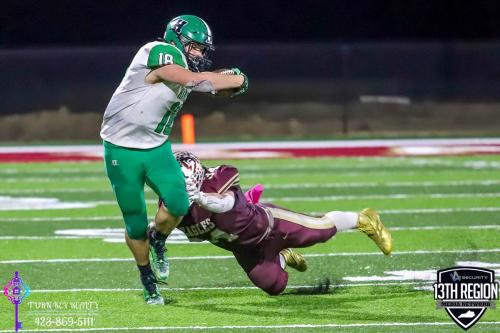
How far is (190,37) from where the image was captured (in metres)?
6.11

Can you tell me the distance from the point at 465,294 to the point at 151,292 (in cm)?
153

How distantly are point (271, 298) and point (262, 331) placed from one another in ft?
2.79

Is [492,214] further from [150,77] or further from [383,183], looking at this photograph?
[150,77]

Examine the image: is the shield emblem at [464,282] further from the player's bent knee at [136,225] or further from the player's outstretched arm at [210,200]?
the player's bent knee at [136,225]

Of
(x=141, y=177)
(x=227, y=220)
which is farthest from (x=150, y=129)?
(x=227, y=220)

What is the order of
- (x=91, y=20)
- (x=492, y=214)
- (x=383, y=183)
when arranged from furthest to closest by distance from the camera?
(x=91, y=20), (x=383, y=183), (x=492, y=214)

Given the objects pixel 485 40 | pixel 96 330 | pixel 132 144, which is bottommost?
pixel 96 330

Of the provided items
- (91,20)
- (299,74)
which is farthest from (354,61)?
(91,20)

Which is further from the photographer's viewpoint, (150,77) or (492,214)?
(492,214)

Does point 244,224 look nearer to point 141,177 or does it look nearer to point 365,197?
point 141,177

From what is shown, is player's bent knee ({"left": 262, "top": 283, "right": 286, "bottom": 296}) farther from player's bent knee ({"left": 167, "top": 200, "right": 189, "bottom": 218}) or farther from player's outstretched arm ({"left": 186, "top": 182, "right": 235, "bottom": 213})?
player's bent knee ({"left": 167, "top": 200, "right": 189, "bottom": 218})

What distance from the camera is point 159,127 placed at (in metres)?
6.12

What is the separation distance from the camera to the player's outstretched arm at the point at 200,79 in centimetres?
589
